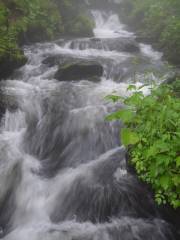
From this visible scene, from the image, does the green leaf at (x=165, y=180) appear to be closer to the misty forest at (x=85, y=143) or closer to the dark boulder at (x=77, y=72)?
the misty forest at (x=85, y=143)

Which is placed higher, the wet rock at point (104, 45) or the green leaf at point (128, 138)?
the wet rock at point (104, 45)

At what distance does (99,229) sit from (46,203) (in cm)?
123

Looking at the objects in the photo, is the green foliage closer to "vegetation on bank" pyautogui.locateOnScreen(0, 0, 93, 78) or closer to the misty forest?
the misty forest

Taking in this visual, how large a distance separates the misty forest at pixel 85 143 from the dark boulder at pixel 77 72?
0.03 m

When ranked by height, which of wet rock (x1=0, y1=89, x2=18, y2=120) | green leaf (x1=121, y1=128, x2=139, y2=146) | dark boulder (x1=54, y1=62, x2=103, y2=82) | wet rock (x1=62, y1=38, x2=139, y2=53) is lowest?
green leaf (x1=121, y1=128, x2=139, y2=146)

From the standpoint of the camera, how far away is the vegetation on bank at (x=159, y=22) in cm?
1255

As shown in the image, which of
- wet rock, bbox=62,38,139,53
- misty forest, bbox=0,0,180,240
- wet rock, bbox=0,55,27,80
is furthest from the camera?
wet rock, bbox=62,38,139,53

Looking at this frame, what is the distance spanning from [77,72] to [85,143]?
3.55m

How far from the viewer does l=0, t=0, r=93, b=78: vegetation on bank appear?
943cm

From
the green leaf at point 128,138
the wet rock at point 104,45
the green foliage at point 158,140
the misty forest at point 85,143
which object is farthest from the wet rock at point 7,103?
the wet rock at point 104,45

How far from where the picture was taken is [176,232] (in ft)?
15.1

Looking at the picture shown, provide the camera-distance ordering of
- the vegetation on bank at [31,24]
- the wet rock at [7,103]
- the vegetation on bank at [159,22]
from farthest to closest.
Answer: the vegetation on bank at [159,22] < the vegetation on bank at [31,24] < the wet rock at [7,103]

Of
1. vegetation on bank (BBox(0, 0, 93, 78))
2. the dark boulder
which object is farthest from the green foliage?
vegetation on bank (BBox(0, 0, 93, 78))

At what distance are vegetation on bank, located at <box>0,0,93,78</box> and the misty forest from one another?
6cm
